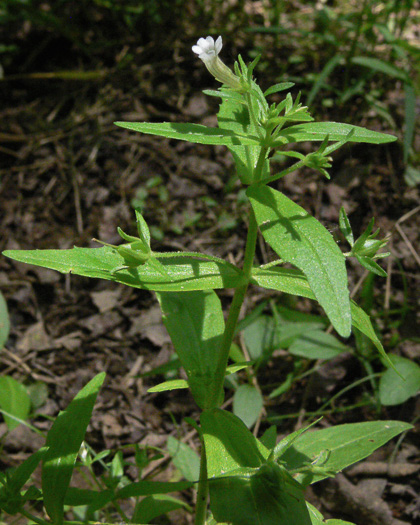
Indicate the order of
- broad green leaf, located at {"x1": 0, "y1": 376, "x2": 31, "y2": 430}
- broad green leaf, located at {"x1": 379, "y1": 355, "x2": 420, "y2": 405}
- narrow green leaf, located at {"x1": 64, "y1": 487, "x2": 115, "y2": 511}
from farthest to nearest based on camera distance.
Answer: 1. broad green leaf, located at {"x1": 0, "y1": 376, "x2": 31, "y2": 430}
2. broad green leaf, located at {"x1": 379, "y1": 355, "x2": 420, "y2": 405}
3. narrow green leaf, located at {"x1": 64, "y1": 487, "x2": 115, "y2": 511}

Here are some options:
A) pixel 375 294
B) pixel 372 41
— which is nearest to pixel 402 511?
pixel 375 294

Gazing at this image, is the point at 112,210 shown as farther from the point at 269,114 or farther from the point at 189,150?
the point at 269,114

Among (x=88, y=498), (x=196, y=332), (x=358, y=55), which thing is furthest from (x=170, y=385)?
(x=358, y=55)

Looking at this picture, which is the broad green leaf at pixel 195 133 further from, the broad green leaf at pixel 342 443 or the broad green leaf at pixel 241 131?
the broad green leaf at pixel 342 443

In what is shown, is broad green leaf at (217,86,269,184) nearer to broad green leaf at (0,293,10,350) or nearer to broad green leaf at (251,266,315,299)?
broad green leaf at (251,266,315,299)

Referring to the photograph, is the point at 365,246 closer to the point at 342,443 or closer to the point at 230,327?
the point at 230,327

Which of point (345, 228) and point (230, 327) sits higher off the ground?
point (345, 228)

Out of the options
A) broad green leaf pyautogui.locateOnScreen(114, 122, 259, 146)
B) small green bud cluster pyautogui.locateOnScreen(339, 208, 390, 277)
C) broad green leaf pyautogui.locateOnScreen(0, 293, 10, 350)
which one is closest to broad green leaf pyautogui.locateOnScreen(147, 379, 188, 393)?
small green bud cluster pyautogui.locateOnScreen(339, 208, 390, 277)
